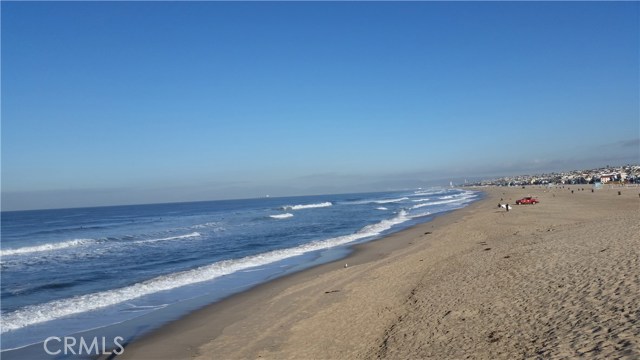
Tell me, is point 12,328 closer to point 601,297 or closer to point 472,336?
point 472,336

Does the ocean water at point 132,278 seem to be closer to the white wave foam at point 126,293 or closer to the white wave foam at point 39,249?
the white wave foam at point 126,293

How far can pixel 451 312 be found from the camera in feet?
32.0

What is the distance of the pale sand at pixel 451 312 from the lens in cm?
733

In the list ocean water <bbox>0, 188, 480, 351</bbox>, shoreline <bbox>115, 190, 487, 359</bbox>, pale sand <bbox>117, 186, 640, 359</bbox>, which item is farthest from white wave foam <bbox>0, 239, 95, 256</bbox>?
pale sand <bbox>117, 186, 640, 359</bbox>

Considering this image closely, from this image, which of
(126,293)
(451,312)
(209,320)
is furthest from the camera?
(126,293)

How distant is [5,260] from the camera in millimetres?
29328

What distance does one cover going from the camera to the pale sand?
7331 millimetres

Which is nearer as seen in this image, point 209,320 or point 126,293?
point 209,320

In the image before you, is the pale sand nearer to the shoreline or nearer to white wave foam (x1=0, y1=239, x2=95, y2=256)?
the shoreline

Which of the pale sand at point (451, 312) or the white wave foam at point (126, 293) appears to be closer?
the pale sand at point (451, 312)

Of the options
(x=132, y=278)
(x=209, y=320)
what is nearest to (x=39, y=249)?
(x=132, y=278)

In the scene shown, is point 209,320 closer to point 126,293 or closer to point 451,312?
point 126,293

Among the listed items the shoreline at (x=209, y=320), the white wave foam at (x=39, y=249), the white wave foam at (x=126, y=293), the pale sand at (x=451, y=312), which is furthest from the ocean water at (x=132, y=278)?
the pale sand at (x=451, y=312)

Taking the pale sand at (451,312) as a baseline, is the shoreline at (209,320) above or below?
below
